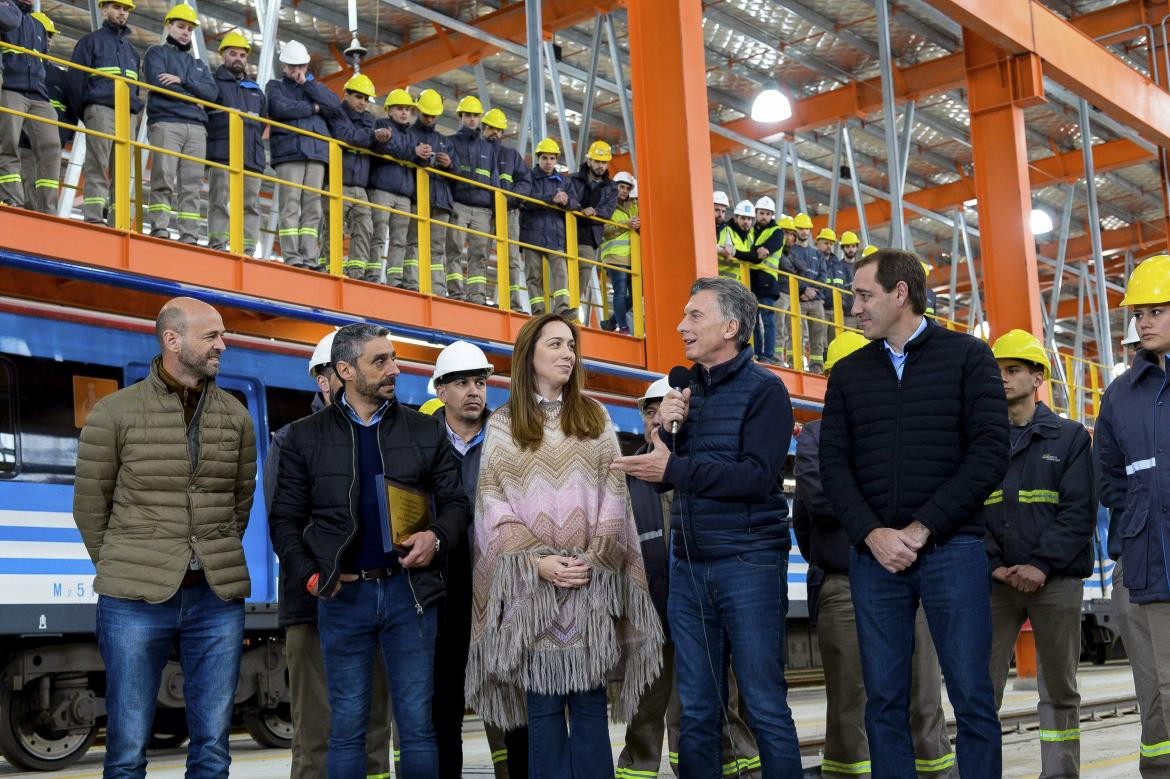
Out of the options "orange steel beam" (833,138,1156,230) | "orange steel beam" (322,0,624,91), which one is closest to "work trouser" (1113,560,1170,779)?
"orange steel beam" (322,0,624,91)

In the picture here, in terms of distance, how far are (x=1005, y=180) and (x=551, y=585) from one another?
13.9 m

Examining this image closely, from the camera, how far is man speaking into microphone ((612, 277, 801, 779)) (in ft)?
14.8

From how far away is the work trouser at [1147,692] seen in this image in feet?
17.2

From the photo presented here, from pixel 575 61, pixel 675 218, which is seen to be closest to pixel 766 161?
pixel 575 61

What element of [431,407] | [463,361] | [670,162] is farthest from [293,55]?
[463,361]

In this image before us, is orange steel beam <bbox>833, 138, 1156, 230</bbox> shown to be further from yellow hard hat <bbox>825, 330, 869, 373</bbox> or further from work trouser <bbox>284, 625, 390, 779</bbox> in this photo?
work trouser <bbox>284, 625, 390, 779</bbox>

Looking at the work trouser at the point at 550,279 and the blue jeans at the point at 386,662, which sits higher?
the work trouser at the point at 550,279

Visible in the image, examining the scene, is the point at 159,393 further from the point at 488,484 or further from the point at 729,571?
the point at 729,571

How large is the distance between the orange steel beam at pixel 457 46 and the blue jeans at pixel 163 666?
13.3m

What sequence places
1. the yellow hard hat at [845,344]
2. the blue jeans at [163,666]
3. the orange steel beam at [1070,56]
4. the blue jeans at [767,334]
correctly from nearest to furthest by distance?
1. the blue jeans at [163,666]
2. the yellow hard hat at [845,344]
3. the blue jeans at [767,334]
4. the orange steel beam at [1070,56]

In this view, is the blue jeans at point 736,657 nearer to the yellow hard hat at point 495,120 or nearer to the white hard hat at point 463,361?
the white hard hat at point 463,361

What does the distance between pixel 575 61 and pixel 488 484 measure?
17.2m

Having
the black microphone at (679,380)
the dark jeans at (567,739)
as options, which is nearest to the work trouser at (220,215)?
the black microphone at (679,380)

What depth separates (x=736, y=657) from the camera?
4578mm
